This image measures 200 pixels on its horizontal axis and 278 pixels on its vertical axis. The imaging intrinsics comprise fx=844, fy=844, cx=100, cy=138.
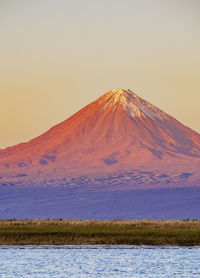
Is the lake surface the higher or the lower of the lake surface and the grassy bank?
the lower

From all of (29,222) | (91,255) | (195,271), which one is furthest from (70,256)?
(29,222)

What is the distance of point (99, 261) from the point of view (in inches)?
2007

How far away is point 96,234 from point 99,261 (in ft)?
35.5

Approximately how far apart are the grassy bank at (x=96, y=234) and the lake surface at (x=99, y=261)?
2134 millimetres

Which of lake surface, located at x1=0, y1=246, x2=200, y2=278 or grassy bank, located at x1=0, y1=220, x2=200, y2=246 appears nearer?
lake surface, located at x1=0, y1=246, x2=200, y2=278

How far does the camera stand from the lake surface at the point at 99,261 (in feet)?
151

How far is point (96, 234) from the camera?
203ft

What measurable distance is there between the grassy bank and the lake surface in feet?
7.00

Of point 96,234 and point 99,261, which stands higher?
point 96,234

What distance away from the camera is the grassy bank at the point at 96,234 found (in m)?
59.8

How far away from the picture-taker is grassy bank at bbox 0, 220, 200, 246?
196ft

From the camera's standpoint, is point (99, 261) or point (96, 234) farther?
point (96, 234)

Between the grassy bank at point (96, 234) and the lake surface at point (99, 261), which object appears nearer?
the lake surface at point (99, 261)

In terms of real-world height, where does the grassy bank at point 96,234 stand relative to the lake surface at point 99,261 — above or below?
above
